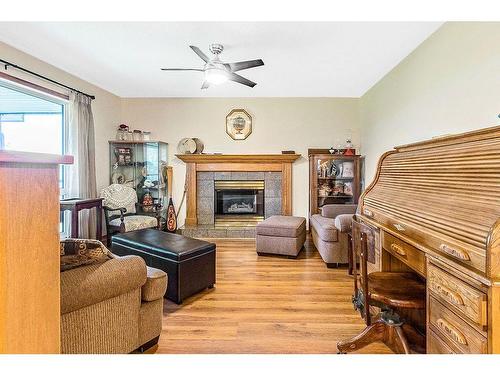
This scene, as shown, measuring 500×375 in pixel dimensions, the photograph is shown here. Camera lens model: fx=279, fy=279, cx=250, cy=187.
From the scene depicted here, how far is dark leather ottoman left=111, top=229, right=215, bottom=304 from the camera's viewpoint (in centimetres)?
242

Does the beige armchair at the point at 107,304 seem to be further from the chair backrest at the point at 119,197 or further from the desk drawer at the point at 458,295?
the chair backrest at the point at 119,197

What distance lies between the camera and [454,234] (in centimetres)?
124

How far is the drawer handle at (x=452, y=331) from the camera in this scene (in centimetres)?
112

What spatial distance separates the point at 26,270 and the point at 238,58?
3.18 m

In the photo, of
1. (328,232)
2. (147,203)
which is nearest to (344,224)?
(328,232)

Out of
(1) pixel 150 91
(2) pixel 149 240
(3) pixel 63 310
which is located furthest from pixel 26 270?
(1) pixel 150 91

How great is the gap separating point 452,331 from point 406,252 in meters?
0.49

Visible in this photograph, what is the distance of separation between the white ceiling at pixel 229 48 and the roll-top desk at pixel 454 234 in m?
1.55

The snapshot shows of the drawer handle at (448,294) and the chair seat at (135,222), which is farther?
the chair seat at (135,222)

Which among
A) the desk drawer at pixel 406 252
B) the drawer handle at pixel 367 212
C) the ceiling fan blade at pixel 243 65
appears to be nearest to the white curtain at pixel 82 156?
the ceiling fan blade at pixel 243 65

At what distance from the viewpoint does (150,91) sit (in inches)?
189
